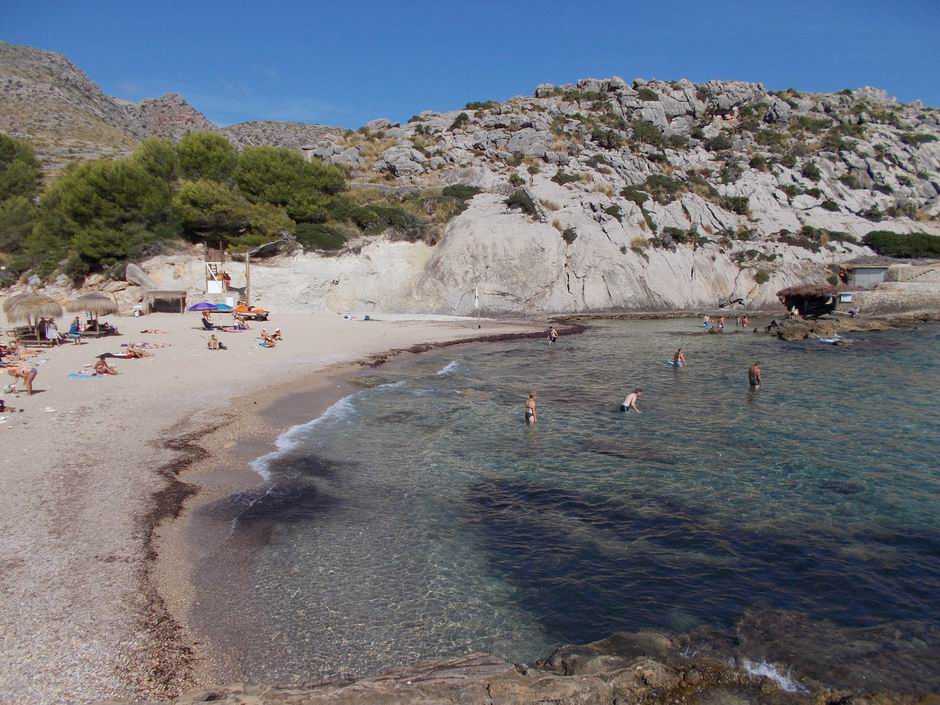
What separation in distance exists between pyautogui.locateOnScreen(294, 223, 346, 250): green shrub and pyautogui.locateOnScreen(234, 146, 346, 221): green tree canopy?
2.00 meters

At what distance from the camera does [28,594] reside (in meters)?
6.62

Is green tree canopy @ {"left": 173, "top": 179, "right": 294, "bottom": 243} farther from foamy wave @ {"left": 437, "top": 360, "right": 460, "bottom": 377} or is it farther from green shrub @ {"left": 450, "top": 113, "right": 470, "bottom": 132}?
green shrub @ {"left": 450, "top": 113, "right": 470, "bottom": 132}

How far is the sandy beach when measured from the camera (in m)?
5.71

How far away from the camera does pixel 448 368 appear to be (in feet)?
79.3

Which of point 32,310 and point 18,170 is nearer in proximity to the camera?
point 32,310

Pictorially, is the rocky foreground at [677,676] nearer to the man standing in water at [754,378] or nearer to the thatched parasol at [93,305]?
the man standing in water at [754,378]

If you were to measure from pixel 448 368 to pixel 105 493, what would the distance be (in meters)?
15.5

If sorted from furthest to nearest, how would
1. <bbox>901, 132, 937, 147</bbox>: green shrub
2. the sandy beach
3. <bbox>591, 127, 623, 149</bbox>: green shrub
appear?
<bbox>901, 132, 937, 147</bbox>: green shrub
<bbox>591, 127, 623, 149</bbox>: green shrub
the sandy beach

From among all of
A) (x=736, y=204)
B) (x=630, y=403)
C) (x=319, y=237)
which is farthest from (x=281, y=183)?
(x=736, y=204)

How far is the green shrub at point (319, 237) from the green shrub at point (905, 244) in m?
49.5

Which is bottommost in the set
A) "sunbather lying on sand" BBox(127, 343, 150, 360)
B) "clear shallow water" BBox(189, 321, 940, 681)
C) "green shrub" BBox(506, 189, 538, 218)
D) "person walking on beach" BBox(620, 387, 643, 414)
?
"clear shallow water" BBox(189, 321, 940, 681)

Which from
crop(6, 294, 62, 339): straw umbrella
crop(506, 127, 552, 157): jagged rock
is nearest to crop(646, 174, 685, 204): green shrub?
crop(506, 127, 552, 157): jagged rock

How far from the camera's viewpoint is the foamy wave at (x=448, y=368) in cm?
2302

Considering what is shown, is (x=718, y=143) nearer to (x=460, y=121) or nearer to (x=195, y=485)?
(x=460, y=121)
